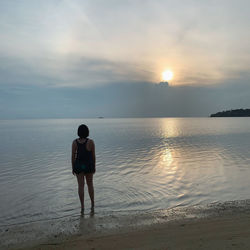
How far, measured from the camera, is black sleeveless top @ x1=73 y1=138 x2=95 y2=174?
23.1 feet

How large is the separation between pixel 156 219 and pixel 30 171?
11.5m

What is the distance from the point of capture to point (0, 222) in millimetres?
7238

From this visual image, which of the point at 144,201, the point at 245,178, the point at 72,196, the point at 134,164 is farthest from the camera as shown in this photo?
the point at 134,164

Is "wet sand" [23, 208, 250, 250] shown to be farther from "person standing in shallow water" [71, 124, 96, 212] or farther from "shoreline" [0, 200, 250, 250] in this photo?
"person standing in shallow water" [71, 124, 96, 212]

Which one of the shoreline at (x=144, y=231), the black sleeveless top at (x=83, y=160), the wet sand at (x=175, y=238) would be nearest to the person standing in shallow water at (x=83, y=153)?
the black sleeveless top at (x=83, y=160)

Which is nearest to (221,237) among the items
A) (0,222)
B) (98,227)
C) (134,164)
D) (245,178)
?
(98,227)

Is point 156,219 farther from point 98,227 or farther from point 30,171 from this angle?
point 30,171

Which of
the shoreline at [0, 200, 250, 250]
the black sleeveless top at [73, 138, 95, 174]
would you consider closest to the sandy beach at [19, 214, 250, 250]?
the shoreline at [0, 200, 250, 250]

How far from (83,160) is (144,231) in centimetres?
271

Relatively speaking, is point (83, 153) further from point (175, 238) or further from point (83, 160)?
point (175, 238)

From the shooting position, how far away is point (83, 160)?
23.4 feet

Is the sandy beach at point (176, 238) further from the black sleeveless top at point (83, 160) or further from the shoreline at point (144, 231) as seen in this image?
the black sleeveless top at point (83, 160)

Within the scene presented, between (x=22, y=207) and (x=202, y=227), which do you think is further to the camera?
(x=22, y=207)

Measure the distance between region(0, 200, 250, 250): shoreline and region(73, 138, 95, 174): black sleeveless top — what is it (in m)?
1.54
